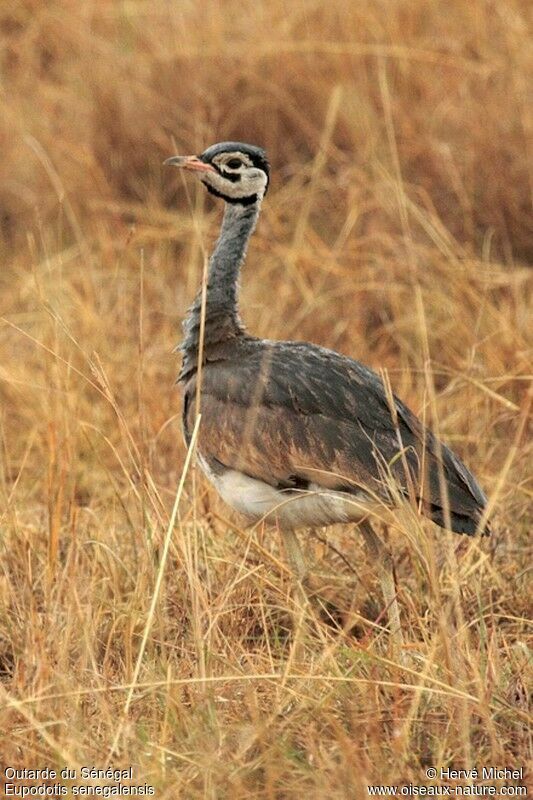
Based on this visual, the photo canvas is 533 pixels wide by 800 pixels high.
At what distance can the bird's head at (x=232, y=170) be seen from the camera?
13.3 feet

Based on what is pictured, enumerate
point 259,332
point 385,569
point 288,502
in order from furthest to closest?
point 259,332, point 385,569, point 288,502

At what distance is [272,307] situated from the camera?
5.54 metres

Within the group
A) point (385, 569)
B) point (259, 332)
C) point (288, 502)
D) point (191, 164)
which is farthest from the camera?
point (259, 332)

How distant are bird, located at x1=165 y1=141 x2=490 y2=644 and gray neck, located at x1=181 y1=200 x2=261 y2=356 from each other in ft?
0.05

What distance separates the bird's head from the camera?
4.05m

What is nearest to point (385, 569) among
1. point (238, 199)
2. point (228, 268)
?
point (228, 268)

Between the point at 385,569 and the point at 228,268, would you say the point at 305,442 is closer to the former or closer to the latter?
the point at 385,569

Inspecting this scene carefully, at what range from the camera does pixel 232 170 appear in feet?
13.3

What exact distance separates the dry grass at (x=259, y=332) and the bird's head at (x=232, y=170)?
41 centimetres

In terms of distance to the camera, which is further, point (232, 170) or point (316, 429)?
point (232, 170)

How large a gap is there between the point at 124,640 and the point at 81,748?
55 cm

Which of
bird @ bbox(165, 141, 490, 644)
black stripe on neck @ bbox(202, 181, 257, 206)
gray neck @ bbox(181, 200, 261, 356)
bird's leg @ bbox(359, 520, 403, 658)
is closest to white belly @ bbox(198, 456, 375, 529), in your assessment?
bird @ bbox(165, 141, 490, 644)

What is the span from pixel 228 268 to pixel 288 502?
755 millimetres

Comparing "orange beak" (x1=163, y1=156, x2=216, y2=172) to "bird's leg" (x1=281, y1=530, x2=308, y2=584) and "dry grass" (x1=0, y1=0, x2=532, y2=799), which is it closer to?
"dry grass" (x1=0, y1=0, x2=532, y2=799)
